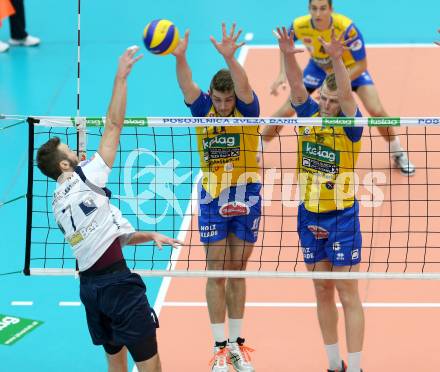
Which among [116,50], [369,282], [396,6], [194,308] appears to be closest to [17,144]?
[116,50]

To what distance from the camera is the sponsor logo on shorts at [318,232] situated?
7680mm

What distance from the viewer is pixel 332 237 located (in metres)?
7.62

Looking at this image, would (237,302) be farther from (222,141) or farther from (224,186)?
(222,141)

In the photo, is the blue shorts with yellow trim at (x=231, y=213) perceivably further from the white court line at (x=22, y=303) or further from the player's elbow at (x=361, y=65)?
the player's elbow at (x=361, y=65)

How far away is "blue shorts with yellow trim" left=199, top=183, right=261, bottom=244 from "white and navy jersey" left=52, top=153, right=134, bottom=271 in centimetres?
118

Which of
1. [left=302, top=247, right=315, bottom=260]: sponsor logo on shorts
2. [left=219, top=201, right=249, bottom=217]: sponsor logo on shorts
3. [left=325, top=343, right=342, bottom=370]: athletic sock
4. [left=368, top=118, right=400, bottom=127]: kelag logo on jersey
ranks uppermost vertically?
[left=368, top=118, right=400, bottom=127]: kelag logo on jersey

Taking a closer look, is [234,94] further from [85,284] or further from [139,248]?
[139,248]

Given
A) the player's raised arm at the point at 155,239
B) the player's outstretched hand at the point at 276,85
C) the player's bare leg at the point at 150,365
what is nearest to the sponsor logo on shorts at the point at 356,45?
the player's outstretched hand at the point at 276,85

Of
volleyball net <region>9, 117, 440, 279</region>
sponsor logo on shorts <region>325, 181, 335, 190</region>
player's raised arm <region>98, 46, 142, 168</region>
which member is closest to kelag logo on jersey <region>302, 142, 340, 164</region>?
sponsor logo on shorts <region>325, 181, 335, 190</region>

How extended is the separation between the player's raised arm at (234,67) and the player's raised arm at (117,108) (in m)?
0.99

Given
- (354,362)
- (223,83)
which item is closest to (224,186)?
(223,83)

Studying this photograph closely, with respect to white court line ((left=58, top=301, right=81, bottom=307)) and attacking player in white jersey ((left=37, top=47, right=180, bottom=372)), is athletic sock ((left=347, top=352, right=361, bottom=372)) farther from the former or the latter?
white court line ((left=58, top=301, right=81, bottom=307))

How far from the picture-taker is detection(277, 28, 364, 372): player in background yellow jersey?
24.9 feet

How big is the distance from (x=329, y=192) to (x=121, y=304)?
1927 millimetres
